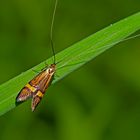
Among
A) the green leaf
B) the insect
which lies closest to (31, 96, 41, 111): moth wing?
the insect

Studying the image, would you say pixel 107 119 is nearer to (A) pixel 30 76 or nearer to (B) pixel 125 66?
(B) pixel 125 66

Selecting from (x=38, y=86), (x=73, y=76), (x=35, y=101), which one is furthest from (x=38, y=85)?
(x=73, y=76)

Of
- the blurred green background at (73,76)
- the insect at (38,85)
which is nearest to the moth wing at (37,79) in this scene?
the insect at (38,85)

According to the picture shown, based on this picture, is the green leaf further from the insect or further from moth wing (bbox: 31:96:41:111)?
moth wing (bbox: 31:96:41:111)

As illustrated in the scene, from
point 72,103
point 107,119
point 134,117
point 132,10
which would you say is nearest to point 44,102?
point 72,103

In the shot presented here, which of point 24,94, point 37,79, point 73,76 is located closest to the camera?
point 24,94

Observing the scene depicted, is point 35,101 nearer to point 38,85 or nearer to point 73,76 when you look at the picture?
point 38,85
